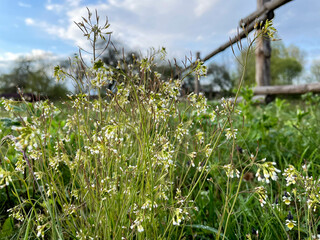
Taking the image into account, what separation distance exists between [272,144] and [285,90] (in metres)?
5.39

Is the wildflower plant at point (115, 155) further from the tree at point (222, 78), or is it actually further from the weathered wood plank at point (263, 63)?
the tree at point (222, 78)

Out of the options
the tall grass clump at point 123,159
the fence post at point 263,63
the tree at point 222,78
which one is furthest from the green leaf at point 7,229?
the tree at point 222,78

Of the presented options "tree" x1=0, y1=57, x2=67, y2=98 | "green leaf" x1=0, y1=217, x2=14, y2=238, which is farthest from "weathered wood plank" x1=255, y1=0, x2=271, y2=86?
"green leaf" x1=0, y1=217, x2=14, y2=238

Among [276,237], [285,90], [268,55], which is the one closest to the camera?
[276,237]

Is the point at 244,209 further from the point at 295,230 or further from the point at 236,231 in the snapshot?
the point at 295,230

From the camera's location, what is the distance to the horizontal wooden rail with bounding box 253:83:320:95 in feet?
24.0

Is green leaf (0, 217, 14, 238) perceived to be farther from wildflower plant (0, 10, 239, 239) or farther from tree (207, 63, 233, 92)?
tree (207, 63, 233, 92)

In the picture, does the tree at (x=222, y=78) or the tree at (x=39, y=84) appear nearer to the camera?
the tree at (x=39, y=84)

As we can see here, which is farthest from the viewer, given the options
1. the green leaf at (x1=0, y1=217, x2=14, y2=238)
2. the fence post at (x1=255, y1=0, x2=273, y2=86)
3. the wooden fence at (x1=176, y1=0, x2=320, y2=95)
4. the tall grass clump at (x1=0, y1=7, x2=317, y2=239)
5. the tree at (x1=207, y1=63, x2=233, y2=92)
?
the tree at (x1=207, y1=63, x2=233, y2=92)

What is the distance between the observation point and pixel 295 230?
1.77 meters

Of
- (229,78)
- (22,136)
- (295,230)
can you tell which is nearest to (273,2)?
(295,230)

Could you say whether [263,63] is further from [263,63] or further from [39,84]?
[39,84]

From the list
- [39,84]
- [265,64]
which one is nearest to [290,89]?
[265,64]

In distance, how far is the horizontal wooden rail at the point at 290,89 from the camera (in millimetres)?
7318
